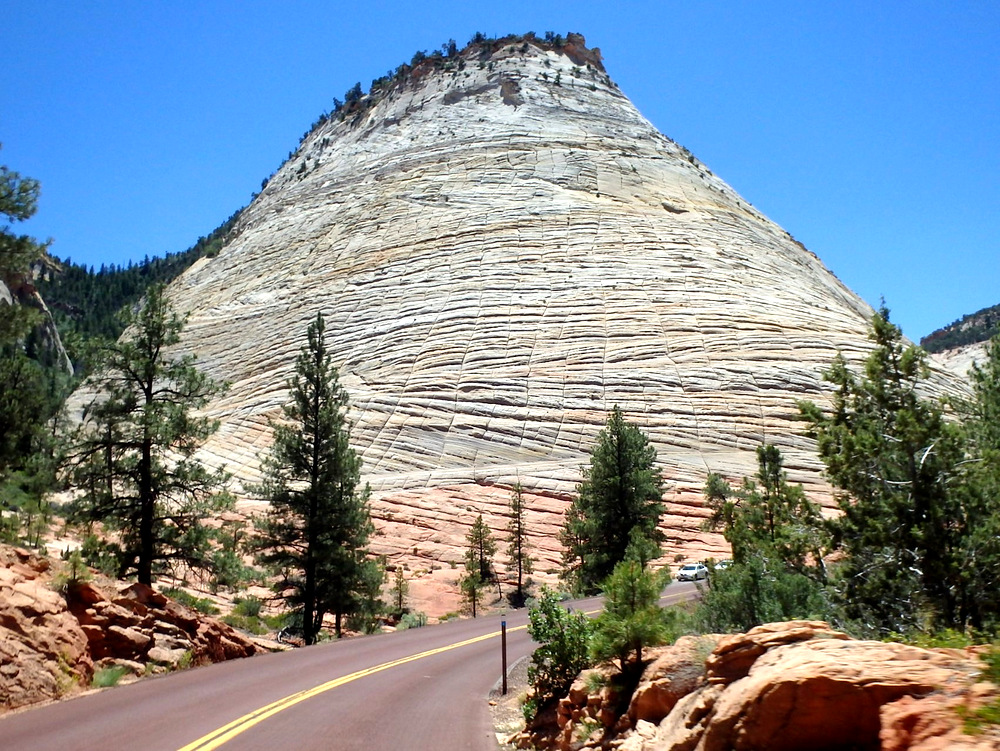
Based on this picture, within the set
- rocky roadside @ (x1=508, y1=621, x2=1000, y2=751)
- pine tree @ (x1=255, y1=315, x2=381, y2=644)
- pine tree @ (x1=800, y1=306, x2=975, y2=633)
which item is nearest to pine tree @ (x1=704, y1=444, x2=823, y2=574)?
pine tree @ (x1=800, y1=306, x2=975, y2=633)

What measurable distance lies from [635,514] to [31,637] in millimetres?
18763

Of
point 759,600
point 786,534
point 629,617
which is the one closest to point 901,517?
point 759,600

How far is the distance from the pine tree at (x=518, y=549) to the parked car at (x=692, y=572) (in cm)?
569

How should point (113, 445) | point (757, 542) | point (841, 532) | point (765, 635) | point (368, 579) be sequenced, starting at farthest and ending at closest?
point (368, 579) → point (113, 445) → point (757, 542) → point (841, 532) → point (765, 635)

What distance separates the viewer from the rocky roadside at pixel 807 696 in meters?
3.79

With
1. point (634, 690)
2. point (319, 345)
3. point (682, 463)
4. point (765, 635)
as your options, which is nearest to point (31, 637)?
point (634, 690)

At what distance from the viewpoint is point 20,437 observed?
2028cm

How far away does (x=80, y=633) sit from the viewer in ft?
35.4

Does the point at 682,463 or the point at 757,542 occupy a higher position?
the point at 682,463

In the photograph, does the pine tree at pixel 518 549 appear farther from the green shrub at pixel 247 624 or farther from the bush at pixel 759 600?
the bush at pixel 759 600

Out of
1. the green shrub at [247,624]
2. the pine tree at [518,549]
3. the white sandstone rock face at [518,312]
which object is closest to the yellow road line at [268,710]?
the green shrub at [247,624]

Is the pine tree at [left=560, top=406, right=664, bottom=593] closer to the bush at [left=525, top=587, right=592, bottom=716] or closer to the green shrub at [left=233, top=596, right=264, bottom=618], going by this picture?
the green shrub at [left=233, top=596, right=264, bottom=618]

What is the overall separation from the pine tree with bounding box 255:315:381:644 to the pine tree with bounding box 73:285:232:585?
449 centimetres

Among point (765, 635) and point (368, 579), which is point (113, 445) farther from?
point (765, 635)
